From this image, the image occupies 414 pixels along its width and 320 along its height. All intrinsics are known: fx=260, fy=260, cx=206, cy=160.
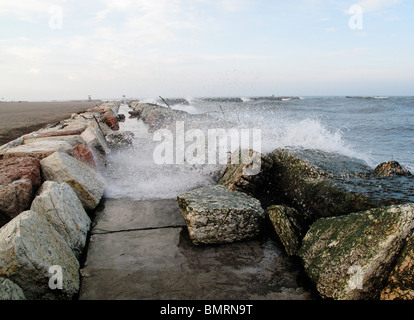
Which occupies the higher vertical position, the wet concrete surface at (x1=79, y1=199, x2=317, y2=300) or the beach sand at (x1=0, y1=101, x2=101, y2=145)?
the beach sand at (x1=0, y1=101, x2=101, y2=145)

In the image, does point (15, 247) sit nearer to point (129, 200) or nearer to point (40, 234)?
point (40, 234)

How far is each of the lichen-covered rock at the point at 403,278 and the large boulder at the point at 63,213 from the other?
2.49 meters

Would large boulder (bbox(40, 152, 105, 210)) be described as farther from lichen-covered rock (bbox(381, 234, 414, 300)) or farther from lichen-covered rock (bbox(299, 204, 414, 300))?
lichen-covered rock (bbox(381, 234, 414, 300))

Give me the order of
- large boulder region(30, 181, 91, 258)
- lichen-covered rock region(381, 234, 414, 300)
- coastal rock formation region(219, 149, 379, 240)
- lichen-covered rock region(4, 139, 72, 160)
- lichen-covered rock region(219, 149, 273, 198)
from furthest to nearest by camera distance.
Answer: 1. lichen-covered rock region(219, 149, 273, 198)
2. lichen-covered rock region(4, 139, 72, 160)
3. coastal rock formation region(219, 149, 379, 240)
4. large boulder region(30, 181, 91, 258)
5. lichen-covered rock region(381, 234, 414, 300)

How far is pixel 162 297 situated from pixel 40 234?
1.01 metres

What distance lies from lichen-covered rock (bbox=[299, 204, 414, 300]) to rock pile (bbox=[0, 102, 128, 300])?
194cm

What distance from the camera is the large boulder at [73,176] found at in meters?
3.07

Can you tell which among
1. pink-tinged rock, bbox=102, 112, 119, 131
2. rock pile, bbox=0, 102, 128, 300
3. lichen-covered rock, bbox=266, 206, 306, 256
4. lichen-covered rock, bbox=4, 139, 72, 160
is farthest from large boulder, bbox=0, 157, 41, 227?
pink-tinged rock, bbox=102, 112, 119, 131

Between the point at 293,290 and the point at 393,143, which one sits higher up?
the point at 393,143

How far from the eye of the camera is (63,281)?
188cm

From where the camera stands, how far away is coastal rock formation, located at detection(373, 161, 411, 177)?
129 inches

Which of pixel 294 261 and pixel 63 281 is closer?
pixel 63 281

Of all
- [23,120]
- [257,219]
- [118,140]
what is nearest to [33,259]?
[257,219]

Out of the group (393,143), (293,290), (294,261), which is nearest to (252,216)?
(294,261)
